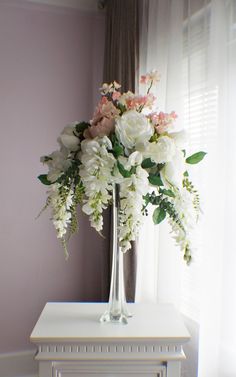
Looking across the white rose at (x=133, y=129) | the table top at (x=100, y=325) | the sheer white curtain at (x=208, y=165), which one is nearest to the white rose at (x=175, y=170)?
the white rose at (x=133, y=129)

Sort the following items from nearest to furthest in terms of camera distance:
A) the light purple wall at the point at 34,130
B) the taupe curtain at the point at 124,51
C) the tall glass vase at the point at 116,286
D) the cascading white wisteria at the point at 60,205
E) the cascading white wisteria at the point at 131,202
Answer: the cascading white wisteria at the point at 131,202 → the cascading white wisteria at the point at 60,205 → the tall glass vase at the point at 116,286 → the taupe curtain at the point at 124,51 → the light purple wall at the point at 34,130

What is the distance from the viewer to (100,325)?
122 cm

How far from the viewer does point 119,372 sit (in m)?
1.17

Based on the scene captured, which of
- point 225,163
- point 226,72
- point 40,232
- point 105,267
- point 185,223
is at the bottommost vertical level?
point 105,267

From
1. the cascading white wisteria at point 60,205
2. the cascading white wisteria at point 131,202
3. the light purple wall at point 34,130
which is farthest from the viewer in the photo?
the light purple wall at point 34,130

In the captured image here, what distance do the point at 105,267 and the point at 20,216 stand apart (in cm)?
67

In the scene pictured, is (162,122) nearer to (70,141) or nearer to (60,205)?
(70,141)

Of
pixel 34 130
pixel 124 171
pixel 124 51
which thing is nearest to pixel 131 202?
pixel 124 171

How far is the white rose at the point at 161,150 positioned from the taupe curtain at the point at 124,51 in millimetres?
892

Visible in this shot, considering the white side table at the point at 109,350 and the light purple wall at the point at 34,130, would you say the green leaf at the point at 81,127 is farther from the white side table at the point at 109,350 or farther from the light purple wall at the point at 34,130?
the light purple wall at the point at 34,130

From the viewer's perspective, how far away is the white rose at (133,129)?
105 centimetres

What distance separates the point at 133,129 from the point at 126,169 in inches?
4.8

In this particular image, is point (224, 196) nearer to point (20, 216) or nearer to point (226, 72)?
point (226, 72)

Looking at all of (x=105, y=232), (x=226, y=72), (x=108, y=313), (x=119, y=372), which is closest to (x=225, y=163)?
(x=226, y=72)
